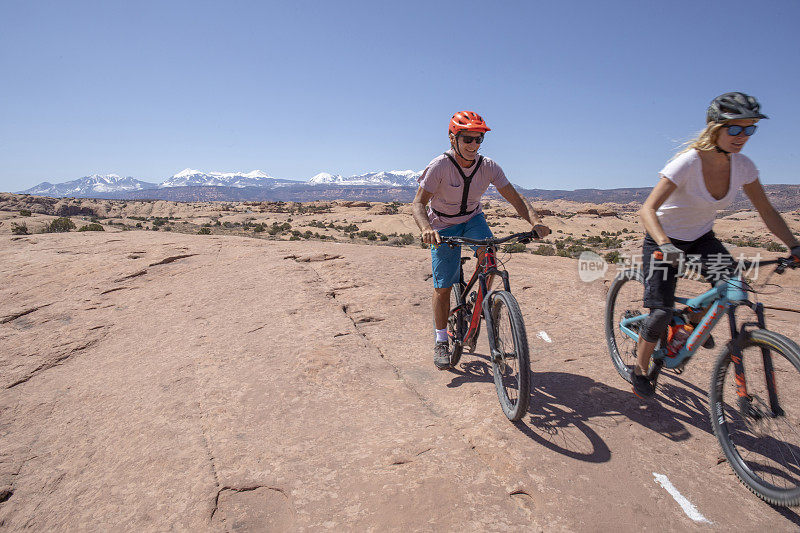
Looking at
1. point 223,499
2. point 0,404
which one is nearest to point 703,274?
point 223,499

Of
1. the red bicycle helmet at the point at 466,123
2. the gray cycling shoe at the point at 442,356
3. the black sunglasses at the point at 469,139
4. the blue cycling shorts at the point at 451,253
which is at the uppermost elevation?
the red bicycle helmet at the point at 466,123

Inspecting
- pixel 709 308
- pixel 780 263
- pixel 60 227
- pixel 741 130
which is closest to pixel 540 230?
pixel 709 308

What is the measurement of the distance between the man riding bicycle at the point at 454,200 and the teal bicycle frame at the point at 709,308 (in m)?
1.17

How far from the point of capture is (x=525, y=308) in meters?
5.61

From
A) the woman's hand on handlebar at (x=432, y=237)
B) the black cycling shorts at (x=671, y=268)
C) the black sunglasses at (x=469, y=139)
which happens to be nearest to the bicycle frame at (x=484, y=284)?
the woman's hand on handlebar at (x=432, y=237)

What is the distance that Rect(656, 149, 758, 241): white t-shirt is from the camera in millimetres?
2846

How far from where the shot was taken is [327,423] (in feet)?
10.2

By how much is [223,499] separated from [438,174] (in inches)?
114

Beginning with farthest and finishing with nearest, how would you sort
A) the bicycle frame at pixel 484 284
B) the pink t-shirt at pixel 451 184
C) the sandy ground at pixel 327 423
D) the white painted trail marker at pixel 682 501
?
the pink t-shirt at pixel 451 184 < the bicycle frame at pixel 484 284 < the sandy ground at pixel 327 423 < the white painted trail marker at pixel 682 501

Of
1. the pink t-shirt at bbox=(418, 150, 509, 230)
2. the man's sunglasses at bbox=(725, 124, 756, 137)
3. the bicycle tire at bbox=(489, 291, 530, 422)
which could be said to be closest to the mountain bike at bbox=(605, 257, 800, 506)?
the man's sunglasses at bbox=(725, 124, 756, 137)

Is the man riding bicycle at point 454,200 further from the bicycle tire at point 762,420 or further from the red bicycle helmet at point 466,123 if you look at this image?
the bicycle tire at point 762,420

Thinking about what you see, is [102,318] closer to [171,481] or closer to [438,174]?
[171,481]

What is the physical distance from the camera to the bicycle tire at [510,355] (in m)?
2.85

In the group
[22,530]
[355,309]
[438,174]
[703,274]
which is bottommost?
[22,530]
